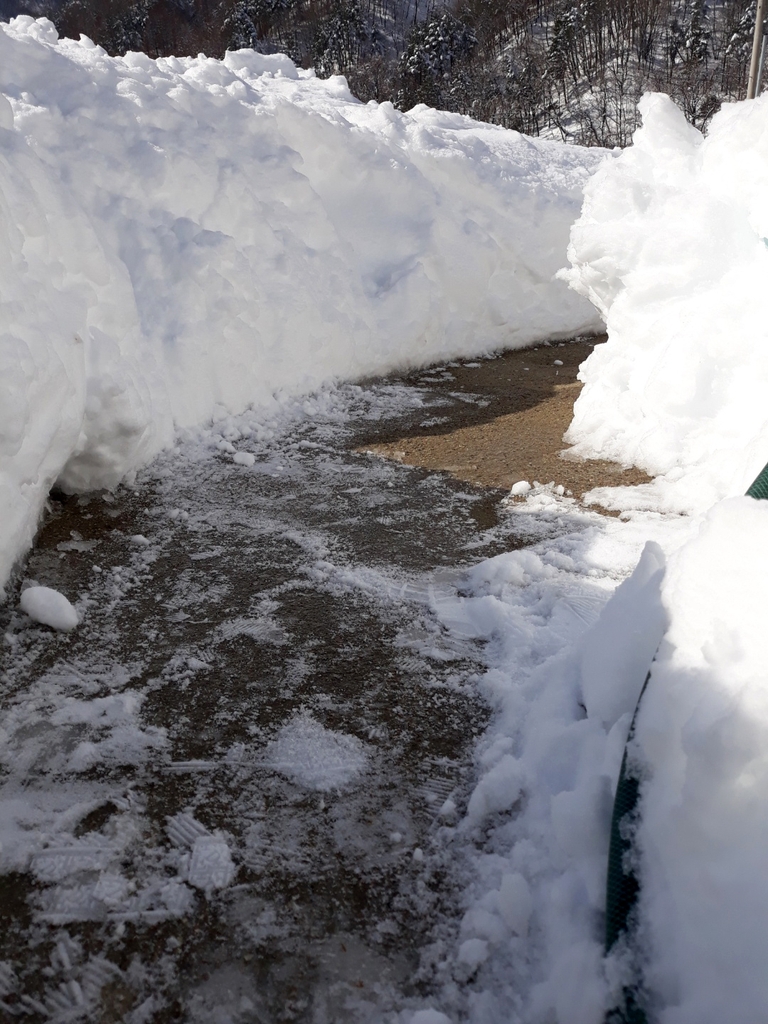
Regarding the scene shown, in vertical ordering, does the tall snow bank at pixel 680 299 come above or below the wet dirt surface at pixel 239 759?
above

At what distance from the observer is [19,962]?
70.7 inches

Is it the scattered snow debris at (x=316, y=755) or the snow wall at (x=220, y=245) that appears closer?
the scattered snow debris at (x=316, y=755)

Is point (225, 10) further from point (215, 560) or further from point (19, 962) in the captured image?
point (19, 962)

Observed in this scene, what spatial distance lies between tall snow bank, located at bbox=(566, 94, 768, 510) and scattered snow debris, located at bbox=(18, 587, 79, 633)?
3140 millimetres

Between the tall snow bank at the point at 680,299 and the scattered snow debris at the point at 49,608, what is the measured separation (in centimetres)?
314

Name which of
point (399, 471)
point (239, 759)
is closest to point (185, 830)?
point (239, 759)

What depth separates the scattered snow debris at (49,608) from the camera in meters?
3.12

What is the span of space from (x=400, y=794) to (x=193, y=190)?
18.5 feet

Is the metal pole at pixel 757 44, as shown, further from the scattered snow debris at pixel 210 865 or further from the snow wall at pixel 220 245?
the scattered snow debris at pixel 210 865

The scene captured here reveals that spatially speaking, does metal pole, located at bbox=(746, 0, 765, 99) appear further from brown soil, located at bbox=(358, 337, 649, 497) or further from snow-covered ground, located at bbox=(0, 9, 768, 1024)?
brown soil, located at bbox=(358, 337, 649, 497)

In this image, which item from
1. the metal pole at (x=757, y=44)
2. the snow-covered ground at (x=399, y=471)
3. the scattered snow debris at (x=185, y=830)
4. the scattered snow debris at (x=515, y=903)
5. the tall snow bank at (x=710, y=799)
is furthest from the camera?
the metal pole at (x=757, y=44)

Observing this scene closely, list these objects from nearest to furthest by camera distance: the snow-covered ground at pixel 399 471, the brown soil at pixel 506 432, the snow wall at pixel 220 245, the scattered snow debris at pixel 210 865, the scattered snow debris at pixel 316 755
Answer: the snow-covered ground at pixel 399 471 → the scattered snow debris at pixel 210 865 → the scattered snow debris at pixel 316 755 → the snow wall at pixel 220 245 → the brown soil at pixel 506 432

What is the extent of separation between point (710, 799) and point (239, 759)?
147 cm

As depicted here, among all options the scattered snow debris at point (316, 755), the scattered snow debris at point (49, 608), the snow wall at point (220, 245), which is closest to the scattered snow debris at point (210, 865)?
the scattered snow debris at point (316, 755)
